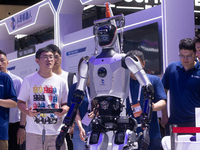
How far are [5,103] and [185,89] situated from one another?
2.00 m

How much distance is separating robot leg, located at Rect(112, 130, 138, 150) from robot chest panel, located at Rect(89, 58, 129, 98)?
326mm

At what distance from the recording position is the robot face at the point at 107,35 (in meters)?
2.84

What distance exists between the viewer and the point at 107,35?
9.36ft

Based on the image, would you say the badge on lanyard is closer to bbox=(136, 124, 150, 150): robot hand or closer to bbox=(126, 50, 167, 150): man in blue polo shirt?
bbox=(126, 50, 167, 150): man in blue polo shirt

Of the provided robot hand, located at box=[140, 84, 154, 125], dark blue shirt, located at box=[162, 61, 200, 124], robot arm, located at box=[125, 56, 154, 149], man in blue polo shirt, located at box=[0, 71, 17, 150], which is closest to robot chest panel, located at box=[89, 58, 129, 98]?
robot arm, located at box=[125, 56, 154, 149]

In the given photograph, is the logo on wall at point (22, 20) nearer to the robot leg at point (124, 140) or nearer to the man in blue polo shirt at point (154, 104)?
the man in blue polo shirt at point (154, 104)

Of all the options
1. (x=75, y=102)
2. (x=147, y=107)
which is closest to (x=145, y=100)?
(x=147, y=107)

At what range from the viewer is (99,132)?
106 inches

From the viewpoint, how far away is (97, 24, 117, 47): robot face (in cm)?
284

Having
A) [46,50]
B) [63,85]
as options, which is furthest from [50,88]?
[46,50]

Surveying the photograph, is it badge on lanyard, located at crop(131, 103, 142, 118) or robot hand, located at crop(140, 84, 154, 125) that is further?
badge on lanyard, located at crop(131, 103, 142, 118)

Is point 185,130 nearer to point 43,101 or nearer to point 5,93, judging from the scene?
point 43,101

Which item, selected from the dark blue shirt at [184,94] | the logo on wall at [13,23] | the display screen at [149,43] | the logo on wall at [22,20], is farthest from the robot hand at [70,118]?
the logo on wall at [13,23]

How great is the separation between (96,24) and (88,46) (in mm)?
4109
